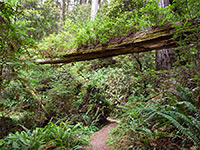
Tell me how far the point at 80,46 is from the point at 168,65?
313cm

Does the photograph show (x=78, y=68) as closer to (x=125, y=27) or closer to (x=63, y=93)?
(x=63, y=93)

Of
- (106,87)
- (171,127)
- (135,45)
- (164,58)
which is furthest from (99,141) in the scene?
(164,58)

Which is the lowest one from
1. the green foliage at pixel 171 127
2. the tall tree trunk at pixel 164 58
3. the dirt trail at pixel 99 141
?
the dirt trail at pixel 99 141

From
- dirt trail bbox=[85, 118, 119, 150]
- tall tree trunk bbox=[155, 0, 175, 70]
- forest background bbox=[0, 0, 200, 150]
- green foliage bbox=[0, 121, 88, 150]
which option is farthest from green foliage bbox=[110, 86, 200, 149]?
tall tree trunk bbox=[155, 0, 175, 70]

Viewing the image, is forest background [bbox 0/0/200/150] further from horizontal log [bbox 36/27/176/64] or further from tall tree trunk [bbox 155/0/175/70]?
horizontal log [bbox 36/27/176/64]

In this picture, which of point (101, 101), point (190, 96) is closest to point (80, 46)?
point (101, 101)

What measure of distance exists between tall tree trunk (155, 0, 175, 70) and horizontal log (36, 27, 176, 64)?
181cm

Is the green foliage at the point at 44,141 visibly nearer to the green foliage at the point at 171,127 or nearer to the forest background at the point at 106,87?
the forest background at the point at 106,87

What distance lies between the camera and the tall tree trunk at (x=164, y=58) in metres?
4.93

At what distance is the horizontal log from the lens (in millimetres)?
3232

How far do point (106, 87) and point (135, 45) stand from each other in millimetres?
2894

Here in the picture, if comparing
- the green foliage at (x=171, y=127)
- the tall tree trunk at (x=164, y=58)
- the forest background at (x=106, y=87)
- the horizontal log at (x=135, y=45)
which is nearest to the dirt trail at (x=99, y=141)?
the forest background at (x=106, y=87)

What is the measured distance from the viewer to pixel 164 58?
5051mm

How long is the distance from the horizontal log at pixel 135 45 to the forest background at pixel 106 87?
0.15 meters
